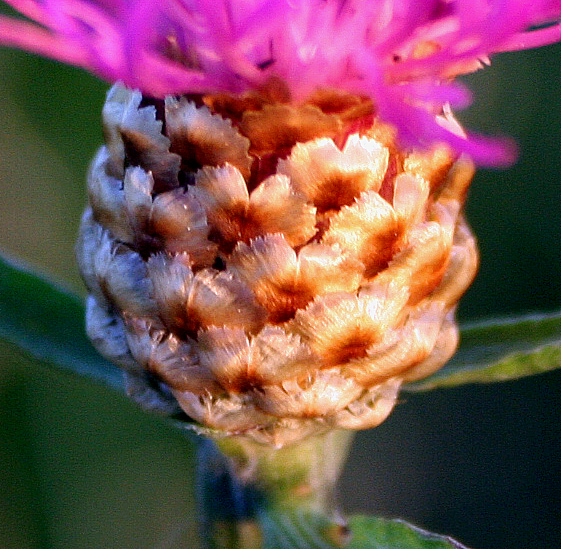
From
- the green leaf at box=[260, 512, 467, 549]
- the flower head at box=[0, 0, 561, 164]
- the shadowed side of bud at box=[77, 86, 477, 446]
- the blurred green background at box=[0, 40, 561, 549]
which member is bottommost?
the blurred green background at box=[0, 40, 561, 549]

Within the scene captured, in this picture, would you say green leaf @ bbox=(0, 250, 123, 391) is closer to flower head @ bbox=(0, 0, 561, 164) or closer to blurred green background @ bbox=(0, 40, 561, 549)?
flower head @ bbox=(0, 0, 561, 164)

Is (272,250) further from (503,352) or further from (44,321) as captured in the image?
(44,321)

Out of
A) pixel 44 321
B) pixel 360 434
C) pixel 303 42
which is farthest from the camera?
pixel 360 434

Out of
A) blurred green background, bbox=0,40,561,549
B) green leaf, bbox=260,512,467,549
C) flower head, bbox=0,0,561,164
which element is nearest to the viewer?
flower head, bbox=0,0,561,164

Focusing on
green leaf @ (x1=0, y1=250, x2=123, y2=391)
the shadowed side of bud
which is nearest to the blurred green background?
green leaf @ (x1=0, y1=250, x2=123, y2=391)

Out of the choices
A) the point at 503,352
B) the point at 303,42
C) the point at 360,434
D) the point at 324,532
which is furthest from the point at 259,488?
the point at 360,434

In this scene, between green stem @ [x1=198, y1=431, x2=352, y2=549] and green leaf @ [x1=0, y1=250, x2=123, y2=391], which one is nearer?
green stem @ [x1=198, y1=431, x2=352, y2=549]

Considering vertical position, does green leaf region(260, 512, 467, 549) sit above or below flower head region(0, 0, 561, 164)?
below

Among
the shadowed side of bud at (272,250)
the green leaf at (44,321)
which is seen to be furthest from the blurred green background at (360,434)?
the shadowed side of bud at (272,250)
